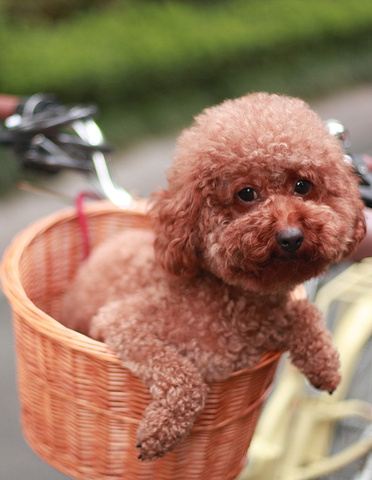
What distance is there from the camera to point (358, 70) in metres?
8.30

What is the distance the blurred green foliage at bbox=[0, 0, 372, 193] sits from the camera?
5.09 m

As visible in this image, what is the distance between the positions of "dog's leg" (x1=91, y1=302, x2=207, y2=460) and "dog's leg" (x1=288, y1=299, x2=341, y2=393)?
0.23 m

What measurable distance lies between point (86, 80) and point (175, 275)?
411cm

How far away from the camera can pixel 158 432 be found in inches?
44.0

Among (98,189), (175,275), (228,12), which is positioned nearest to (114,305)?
(175,275)

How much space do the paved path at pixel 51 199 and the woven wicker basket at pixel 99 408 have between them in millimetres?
370

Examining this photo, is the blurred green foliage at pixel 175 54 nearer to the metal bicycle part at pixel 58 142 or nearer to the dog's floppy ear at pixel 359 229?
the metal bicycle part at pixel 58 142

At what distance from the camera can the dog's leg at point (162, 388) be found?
3.69 feet

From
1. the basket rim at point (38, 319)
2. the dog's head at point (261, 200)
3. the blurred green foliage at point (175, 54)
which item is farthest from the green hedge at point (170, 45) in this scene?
the dog's head at point (261, 200)

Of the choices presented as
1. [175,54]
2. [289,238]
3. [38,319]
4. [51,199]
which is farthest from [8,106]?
[175,54]

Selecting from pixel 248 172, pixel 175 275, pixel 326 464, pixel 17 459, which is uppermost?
pixel 248 172

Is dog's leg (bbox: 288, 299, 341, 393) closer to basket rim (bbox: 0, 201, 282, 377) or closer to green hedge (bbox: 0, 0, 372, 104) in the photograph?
basket rim (bbox: 0, 201, 282, 377)

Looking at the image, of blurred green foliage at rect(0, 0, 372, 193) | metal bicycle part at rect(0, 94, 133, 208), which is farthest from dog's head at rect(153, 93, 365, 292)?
blurred green foliage at rect(0, 0, 372, 193)

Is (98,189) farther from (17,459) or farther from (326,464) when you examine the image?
(17,459)
